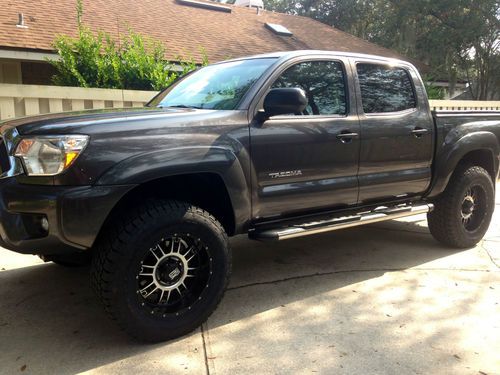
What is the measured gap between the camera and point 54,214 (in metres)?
2.70

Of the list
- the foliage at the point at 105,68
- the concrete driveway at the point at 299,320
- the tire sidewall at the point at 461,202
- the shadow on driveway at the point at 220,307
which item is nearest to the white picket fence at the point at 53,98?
the foliage at the point at 105,68

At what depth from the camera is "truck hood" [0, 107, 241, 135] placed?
9.17 ft

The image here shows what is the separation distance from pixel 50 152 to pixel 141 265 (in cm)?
87

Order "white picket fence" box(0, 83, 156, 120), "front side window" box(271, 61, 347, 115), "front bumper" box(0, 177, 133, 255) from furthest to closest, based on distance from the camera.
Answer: "white picket fence" box(0, 83, 156, 120)
"front side window" box(271, 61, 347, 115)
"front bumper" box(0, 177, 133, 255)

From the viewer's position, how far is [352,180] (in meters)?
4.07

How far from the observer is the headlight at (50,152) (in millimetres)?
2729

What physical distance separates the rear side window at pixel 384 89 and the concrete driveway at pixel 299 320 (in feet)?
5.08

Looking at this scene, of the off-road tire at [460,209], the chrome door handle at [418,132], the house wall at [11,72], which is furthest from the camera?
the house wall at [11,72]

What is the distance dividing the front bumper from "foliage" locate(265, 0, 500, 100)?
17.1 metres

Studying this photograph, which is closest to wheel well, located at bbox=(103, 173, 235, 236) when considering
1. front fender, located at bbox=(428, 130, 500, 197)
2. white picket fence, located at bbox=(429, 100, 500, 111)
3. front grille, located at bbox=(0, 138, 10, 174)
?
front grille, located at bbox=(0, 138, 10, 174)

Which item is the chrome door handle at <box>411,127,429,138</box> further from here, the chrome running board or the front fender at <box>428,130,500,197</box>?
the chrome running board

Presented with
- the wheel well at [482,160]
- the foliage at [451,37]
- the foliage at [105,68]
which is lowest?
the wheel well at [482,160]

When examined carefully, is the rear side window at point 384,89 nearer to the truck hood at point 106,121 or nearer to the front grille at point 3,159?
the truck hood at point 106,121

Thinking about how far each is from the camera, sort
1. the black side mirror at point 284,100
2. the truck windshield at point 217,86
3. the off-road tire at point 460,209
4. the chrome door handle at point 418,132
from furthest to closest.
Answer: the off-road tire at point 460,209 → the chrome door handle at point 418,132 → the truck windshield at point 217,86 → the black side mirror at point 284,100
